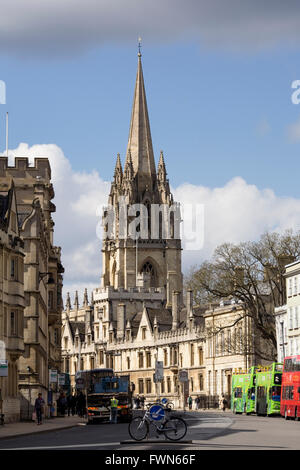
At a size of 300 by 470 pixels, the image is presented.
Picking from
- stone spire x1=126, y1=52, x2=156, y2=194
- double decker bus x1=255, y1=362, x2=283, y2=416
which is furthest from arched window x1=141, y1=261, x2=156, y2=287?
double decker bus x1=255, y1=362, x2=283, y2=416

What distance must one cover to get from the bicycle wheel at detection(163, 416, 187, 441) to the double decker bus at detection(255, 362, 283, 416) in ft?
103

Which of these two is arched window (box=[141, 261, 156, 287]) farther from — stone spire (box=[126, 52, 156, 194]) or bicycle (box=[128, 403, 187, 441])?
bicycle (box=[128, 403, 187, 441])

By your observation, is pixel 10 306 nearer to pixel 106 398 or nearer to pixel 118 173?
pixel 106 398

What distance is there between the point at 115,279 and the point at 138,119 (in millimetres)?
25376

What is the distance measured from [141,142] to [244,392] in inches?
4086

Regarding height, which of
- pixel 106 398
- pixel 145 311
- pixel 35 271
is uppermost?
pixel 145 311

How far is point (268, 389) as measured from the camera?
63.1m

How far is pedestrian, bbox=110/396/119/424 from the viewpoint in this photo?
53.6m

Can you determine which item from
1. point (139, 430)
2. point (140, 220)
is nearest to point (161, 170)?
point (140, 220)

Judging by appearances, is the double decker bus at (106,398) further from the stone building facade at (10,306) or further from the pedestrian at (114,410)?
the stone building facade at (10,306)

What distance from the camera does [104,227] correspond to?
171750mm

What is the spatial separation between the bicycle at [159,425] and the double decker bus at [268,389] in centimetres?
3093
